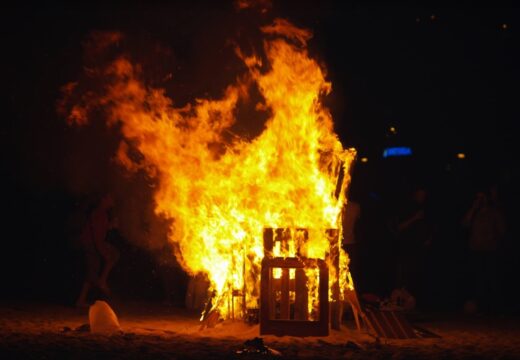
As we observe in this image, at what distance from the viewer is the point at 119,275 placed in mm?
13867

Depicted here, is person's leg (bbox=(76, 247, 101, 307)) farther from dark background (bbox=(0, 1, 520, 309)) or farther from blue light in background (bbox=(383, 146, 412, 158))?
blue light in background (bbox=(383, 146, 412, 158))

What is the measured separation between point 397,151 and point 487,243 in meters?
14.2

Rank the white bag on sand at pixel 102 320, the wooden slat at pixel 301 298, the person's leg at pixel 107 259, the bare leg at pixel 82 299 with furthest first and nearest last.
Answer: the person's leg at pixel 107 259 < the bare leg at pixel 82 299 < the wooden slat at pixel 301 298 < the white bag on sand at pixel 102 320

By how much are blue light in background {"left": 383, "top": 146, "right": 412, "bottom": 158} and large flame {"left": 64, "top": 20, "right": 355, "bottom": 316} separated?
50.2ft

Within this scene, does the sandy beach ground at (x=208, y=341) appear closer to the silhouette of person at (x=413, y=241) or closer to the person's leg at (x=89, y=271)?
the person's leg at (x=89, y=271)

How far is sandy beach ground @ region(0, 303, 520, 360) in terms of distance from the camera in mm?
7773

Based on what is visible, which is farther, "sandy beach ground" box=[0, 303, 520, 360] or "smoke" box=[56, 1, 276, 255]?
"smoke" box=[56, 1, 276, 255]

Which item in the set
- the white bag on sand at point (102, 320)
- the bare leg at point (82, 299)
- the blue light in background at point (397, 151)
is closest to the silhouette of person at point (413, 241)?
the bare leg at point (82, 299)

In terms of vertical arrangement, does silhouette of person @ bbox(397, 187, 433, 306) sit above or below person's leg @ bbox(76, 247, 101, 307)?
above

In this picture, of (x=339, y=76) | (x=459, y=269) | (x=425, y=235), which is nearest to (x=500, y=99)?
(x=339, y=76)

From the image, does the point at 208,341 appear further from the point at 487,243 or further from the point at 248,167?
the point at 487,243

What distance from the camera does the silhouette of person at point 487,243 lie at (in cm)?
1226

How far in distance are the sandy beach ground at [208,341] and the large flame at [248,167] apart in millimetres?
950

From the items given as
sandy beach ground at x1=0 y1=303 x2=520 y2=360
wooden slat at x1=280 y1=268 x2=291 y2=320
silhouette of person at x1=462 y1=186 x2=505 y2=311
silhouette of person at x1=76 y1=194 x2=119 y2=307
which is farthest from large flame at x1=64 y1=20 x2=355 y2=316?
silhouette of person at x1=462 y1=186 x2=505 y2=311
